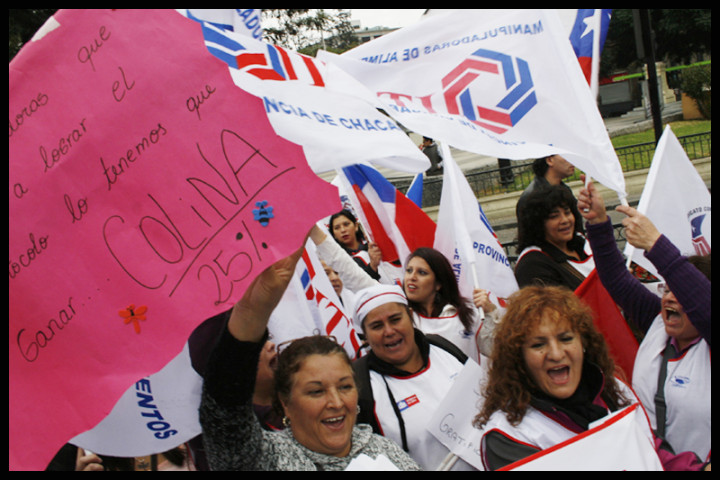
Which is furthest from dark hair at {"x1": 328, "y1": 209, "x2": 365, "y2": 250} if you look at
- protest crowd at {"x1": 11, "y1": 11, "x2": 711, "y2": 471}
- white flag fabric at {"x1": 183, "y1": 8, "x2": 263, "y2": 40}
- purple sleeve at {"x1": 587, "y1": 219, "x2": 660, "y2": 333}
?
white flag fabric at {"x1": 183, "y1": 8, "x2": 263, "y2": 40}

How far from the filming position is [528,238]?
4.53 metres

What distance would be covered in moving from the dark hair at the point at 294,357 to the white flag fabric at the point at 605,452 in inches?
30.8

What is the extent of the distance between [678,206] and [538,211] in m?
0.84

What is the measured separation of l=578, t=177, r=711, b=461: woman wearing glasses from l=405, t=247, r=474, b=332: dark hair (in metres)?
1.18

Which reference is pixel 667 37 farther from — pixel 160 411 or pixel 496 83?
pixel 160 411

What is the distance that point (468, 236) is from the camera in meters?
4.40

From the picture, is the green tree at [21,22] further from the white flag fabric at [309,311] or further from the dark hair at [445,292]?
the white flag fabric at [309,311]

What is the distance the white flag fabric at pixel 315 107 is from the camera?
2.10m

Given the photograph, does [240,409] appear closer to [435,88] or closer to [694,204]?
[435,88]

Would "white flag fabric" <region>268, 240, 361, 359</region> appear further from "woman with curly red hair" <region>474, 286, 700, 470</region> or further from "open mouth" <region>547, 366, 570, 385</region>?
"open mouth" <region>547, 366, 570, 385</region>

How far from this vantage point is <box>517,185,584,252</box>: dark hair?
14.7 ft

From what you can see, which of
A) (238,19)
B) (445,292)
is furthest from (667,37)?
(238,19)

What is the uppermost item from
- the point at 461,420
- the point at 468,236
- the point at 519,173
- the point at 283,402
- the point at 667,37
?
the point at 667,37
